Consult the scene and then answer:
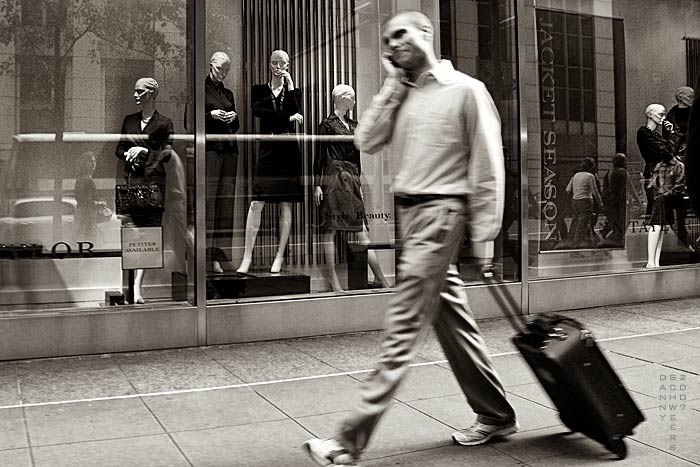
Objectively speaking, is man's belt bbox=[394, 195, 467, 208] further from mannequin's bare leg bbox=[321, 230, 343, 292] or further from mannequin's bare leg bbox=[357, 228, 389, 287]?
mannequin's bare leg bbox=[357, 228, 389, 287]

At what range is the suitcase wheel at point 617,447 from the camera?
14.1ft

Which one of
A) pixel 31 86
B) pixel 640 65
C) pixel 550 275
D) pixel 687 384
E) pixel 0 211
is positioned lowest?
pixel 687 384

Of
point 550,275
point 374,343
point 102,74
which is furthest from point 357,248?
point 102,74

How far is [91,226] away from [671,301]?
6173 mm

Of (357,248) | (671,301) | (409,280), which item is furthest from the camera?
(671,301)

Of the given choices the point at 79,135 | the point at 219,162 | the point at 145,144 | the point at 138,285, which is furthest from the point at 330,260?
the point at 79,135

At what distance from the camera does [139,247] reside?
7883mm

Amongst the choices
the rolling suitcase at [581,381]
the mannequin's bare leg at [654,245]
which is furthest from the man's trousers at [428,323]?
the mannequin's bare leg at [654,245]

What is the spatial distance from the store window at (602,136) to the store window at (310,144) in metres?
0.59

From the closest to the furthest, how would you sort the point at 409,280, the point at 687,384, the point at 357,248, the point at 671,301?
the point at 409,280 < the point at 687,384 < the point at 357,248 < the point at 671,301

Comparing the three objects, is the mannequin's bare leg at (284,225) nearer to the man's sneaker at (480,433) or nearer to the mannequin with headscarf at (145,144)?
the mannequin with headscarf at (145,144)

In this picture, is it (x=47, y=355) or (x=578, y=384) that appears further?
(x=47, y=355)

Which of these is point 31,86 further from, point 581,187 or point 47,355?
point 581,187

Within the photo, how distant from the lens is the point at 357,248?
28.9ft
